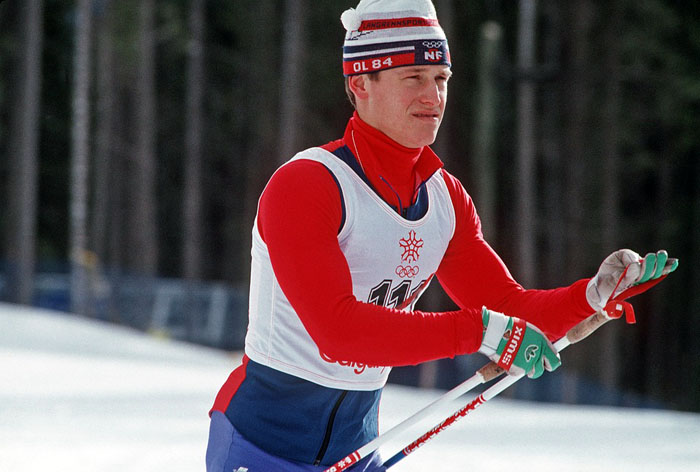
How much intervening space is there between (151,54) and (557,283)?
288 inches

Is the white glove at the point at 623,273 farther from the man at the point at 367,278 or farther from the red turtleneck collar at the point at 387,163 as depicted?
the red turtleneck collar at the point at 387,163

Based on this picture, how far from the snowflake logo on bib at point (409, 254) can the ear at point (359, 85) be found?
32 cm

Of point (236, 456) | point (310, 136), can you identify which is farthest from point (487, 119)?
point (236, 456)

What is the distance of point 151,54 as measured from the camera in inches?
607

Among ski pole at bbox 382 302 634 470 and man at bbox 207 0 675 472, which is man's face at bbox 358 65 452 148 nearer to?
man at bbox 207 0 675 472

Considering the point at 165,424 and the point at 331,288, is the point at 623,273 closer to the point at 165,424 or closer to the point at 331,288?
the point at 331,288

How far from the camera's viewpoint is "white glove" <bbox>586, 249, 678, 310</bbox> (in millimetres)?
1897

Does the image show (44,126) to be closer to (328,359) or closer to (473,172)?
(473,172)

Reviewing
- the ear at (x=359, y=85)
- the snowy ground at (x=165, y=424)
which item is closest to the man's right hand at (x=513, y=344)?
the ear at (x=359, y=85)

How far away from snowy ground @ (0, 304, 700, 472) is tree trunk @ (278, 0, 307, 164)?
3.69 m

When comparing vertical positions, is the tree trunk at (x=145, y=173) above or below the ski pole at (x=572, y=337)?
below

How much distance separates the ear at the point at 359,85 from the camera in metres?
1.96

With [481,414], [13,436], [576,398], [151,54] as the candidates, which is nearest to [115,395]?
[13,436]

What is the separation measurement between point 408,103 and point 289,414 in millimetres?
655
